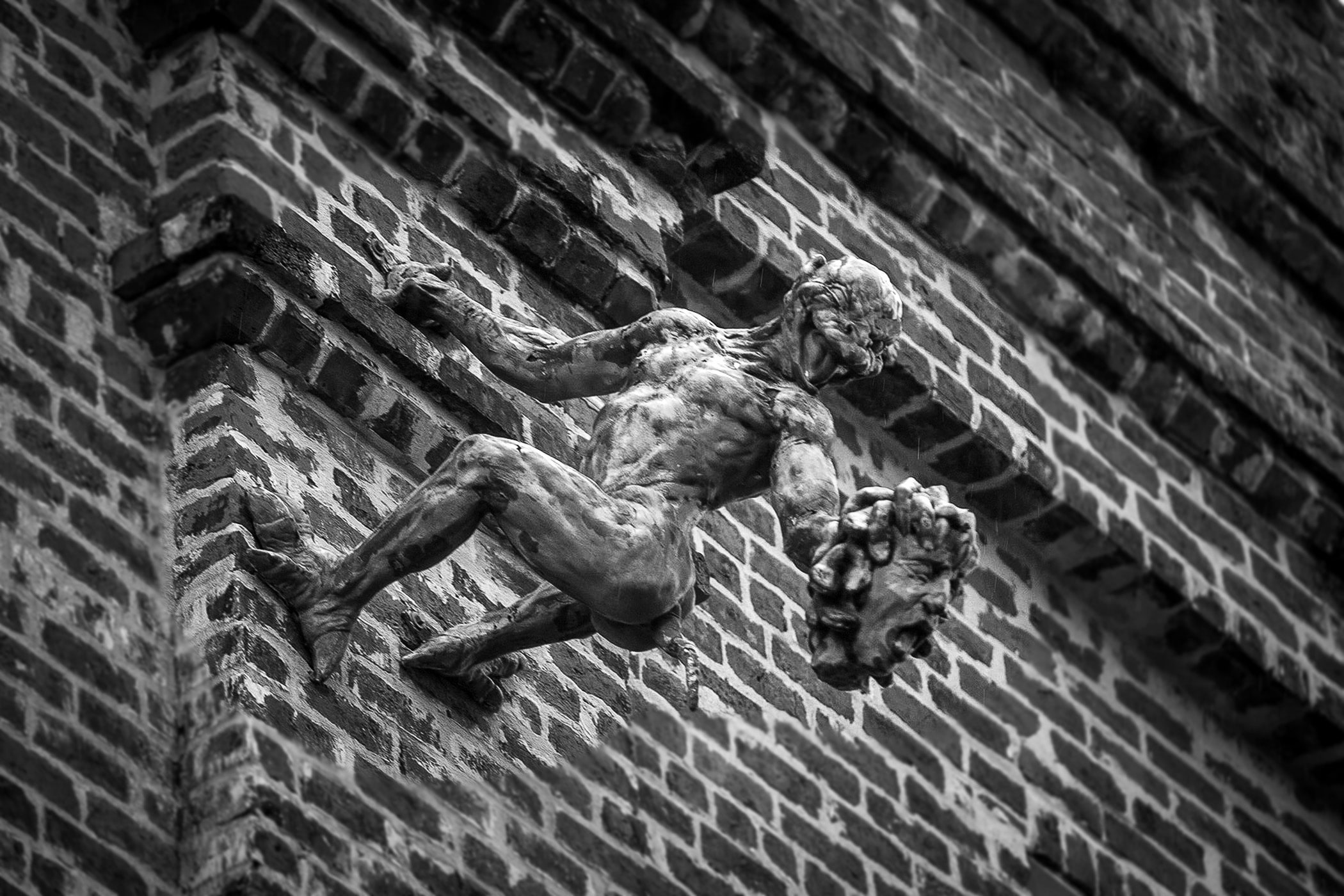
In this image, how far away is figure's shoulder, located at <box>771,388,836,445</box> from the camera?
9648 mm

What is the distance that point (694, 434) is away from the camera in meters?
9.70

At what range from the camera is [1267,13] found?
15648mm

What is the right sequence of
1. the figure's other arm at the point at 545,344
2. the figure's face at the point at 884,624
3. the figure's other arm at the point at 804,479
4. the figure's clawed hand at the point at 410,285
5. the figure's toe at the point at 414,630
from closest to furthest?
the figure's face at the point at 884,624 → the figure's other arm at the point at 804,479 → the figure's toe at the point at 414,630 → the figure's other arm at the point at 545,344 → the figure's clawed hand at the point at 410,285

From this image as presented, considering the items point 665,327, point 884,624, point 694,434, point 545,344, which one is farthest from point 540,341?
point 884,624

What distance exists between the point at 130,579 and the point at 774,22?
395cm

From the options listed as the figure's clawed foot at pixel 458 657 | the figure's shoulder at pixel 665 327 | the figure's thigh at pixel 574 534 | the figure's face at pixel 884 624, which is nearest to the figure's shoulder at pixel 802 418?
the figure's shoulder at pixel 665 327

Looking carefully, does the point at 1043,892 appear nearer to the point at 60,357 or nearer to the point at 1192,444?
the point at 1192,444

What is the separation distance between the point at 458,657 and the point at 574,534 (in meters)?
0.64

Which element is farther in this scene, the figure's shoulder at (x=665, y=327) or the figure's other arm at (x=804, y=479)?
the figure's shoulder at (x=665, y=327)

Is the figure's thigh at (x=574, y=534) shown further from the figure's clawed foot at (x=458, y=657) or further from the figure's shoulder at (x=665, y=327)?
the figure's shoulder at (x=665, y=327)

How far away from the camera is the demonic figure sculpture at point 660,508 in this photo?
9070 mm

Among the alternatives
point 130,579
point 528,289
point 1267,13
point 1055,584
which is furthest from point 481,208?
point 1267,13

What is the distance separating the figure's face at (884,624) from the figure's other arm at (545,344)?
1.23 m

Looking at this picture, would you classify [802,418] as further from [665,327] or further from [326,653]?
[326,653]
